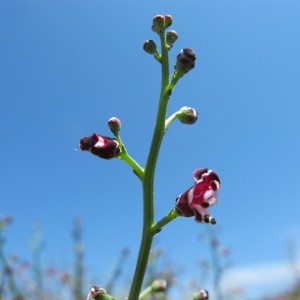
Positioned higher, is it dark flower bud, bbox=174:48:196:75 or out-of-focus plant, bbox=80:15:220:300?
dark flower bud, bbox=174:48:196:75

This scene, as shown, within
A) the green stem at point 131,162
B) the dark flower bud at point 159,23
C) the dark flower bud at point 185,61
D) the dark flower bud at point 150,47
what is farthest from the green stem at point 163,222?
the dark flower bud at point 159,23

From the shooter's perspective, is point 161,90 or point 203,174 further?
point 161,90

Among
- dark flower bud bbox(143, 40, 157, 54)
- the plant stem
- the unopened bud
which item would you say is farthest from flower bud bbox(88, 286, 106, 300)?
the unopened bud

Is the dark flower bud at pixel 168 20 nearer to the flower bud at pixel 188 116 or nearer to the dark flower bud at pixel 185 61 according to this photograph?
the dark flower bud at pixel 185 61

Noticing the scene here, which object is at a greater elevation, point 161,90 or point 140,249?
point 161,90

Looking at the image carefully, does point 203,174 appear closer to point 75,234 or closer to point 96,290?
point 96,290

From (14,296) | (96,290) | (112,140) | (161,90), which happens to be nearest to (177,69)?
(161,90)

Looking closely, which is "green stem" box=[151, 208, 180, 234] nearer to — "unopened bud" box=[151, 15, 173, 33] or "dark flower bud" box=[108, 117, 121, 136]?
"dark flower bud" box=[108, 117, 121, 136]
